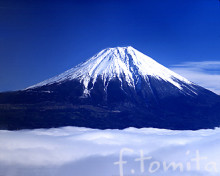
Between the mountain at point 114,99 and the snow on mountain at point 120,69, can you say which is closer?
the mountain at point 114,99

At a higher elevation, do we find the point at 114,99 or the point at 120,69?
the point at 120,69

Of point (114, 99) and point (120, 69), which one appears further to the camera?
point (120, 69)

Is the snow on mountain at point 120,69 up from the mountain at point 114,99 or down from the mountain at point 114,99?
up

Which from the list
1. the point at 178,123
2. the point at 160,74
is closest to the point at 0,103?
the point at 178,123

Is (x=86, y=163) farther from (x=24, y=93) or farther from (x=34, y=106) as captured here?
(x=24, y=93)

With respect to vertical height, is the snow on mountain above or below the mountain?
above
